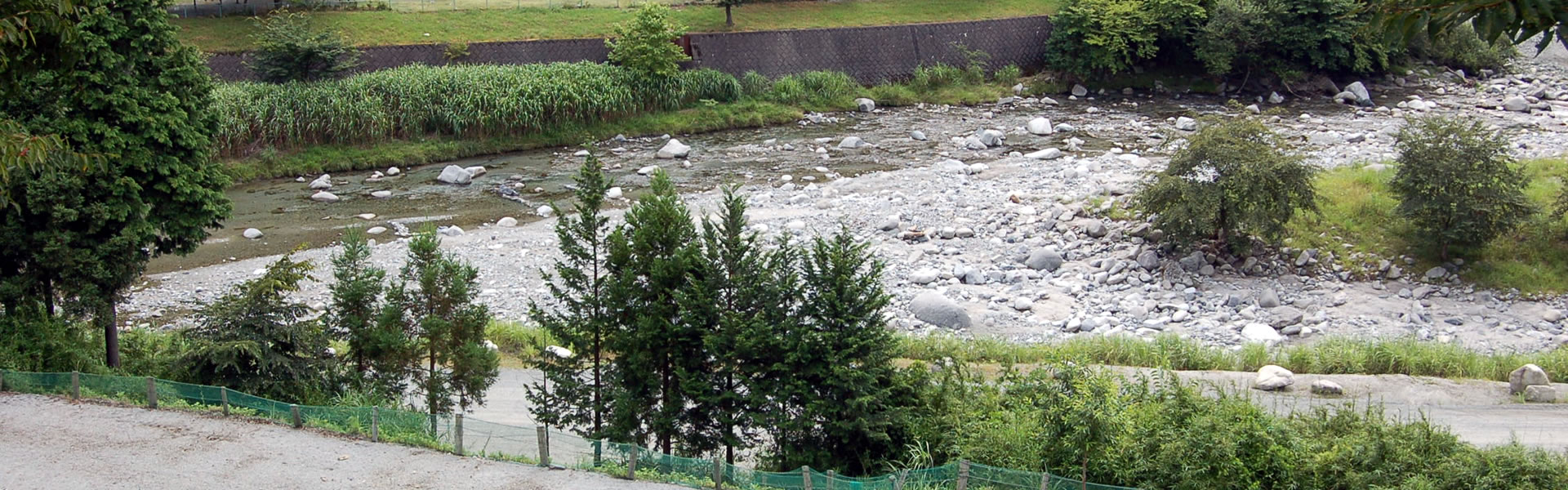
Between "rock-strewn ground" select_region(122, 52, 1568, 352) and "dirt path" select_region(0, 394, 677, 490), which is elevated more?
"dirt path" select_region(0, 394, 677, 490)

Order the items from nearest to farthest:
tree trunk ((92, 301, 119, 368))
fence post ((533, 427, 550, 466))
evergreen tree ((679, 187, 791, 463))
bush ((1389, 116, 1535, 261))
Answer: fence post ((533, 427, 550, 466)) → evergreen tree ((679, 187, 791, 463)) → tree trunk ((92, 301, 119, 368)) → bush ((1389, 116, 1535, 261))

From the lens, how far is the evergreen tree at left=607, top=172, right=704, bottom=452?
1598 cm

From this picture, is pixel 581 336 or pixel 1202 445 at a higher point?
pixel 1202 445

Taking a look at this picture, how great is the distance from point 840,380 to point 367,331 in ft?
22.2

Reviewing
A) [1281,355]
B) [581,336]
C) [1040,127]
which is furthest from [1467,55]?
[581,336]

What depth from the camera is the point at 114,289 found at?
59.7 ft

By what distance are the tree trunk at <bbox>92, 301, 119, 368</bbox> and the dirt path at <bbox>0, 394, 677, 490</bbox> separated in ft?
7.35

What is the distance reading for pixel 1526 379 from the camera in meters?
18.9

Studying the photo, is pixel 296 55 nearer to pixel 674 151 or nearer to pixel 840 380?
pixel 674 151

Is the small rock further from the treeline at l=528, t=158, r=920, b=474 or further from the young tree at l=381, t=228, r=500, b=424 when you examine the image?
the young tree at l=381, t=228, r=500, b=424

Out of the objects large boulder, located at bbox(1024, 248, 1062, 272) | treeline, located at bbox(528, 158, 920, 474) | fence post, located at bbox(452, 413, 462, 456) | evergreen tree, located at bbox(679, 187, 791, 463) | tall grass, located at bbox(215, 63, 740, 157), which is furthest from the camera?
tall grass, located at bbox(215, 63, 740, 157)

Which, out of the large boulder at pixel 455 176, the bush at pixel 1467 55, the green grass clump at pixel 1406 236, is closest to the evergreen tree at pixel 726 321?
the green grass clump at pixel 1406 236

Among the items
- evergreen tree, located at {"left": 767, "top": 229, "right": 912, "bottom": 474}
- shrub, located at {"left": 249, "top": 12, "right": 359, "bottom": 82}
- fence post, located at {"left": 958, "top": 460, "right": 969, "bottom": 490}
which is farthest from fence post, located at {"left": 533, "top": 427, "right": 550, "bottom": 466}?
shrub, located at {"left": 249, "top": 12, "right": 359, "bottom": 82}

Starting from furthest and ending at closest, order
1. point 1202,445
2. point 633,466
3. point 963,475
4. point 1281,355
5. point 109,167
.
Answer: point 1281,355 → point 109,167 → point 633,466 → point 963,475 → point 1202,445
